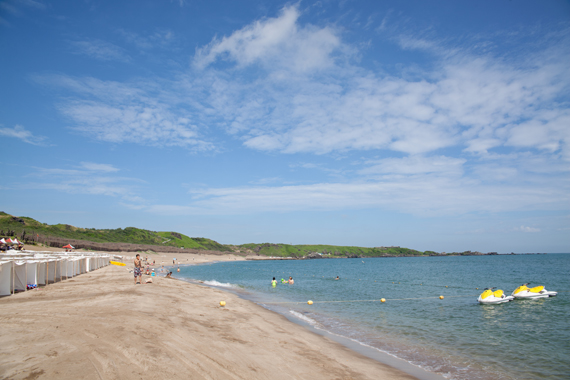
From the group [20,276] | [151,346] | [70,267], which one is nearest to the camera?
[151,346]

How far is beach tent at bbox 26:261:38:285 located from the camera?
723 inches

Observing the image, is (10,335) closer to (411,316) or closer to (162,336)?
(162,336)

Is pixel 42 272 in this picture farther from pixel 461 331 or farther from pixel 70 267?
pixel 461 331

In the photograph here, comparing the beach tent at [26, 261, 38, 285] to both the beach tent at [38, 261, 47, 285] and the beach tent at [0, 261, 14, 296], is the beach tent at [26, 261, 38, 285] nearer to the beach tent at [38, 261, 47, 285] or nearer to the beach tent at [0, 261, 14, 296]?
the beach tent at [38, 261, 47, 285]

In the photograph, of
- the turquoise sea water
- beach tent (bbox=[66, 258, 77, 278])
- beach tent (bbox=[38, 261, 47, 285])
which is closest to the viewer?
the turquoise sea water

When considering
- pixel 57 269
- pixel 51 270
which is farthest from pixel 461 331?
pixel 57 269

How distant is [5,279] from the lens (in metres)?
15.8

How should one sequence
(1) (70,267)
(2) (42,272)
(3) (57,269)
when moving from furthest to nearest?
(1) (70,267)
(3) (57,269)
(2) (42,272)

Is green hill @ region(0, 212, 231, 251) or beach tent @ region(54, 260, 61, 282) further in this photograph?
green hill @ region(0, 212, 231, 251)

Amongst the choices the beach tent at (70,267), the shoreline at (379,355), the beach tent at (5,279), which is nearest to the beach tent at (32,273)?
the beach tent at (5,279)

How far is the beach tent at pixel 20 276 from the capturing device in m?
17.0

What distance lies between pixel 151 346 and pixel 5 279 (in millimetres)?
12922

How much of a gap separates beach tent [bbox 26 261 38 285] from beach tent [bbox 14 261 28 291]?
915 mm

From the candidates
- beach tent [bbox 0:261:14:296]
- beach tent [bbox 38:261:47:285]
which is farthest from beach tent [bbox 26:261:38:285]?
beach tent [bbox 0:261:14:296]
